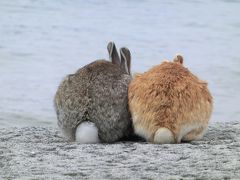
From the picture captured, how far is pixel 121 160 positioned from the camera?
5441mm

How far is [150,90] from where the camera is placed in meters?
6.20

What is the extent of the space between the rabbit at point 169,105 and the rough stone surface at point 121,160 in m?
0.12

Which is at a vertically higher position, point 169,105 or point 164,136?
point 169,105

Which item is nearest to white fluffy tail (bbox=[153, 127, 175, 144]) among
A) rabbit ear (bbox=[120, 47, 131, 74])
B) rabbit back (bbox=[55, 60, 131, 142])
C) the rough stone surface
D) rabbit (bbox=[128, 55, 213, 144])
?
rabbit (bbox=[128, 55, 213, 144])

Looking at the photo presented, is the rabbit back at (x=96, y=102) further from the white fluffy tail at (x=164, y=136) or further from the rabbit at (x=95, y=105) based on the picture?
the white fluffy tail at (x=164, y=136)

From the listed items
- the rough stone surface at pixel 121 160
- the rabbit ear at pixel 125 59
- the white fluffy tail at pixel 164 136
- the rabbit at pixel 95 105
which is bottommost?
the rough stone surface at pixel 121 160

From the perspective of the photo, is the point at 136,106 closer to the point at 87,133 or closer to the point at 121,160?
the point at 87,133

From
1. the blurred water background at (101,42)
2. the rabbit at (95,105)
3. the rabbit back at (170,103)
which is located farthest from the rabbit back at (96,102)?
the blurred water background at (101,42)

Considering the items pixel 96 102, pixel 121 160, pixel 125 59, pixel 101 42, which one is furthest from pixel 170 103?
pixel 101 42

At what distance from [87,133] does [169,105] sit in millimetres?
670


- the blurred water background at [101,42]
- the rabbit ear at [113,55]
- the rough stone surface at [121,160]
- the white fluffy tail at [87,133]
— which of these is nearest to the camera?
the rough stone surface at [121,160]

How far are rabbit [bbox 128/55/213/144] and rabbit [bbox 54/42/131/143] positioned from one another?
105mm

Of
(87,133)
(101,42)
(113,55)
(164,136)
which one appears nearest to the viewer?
(164,136)

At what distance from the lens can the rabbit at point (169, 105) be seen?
6031 mm
